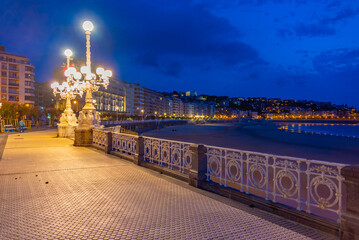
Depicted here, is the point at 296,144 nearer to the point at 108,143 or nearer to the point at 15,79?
the point at 108,143

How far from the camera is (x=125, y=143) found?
10.6 metres

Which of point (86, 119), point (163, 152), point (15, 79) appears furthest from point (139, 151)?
point (15, 79)

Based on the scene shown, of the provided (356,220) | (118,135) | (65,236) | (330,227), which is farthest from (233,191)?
(118,135)

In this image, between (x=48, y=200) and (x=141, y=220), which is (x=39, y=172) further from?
(x=141, y=220)

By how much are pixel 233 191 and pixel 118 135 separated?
7.29m

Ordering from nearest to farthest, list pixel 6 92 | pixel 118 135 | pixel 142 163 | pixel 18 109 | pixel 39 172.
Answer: pixel 39 172
pixel 142 163
pixel 118 135
pixel 18 109
pixel 6 92

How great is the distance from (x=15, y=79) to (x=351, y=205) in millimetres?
85663

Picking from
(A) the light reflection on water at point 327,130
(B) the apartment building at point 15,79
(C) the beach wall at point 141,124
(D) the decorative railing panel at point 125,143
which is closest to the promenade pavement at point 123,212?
(D) the decorative railing panel at point 125,143

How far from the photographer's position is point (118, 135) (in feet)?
37.3

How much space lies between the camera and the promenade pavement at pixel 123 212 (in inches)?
143

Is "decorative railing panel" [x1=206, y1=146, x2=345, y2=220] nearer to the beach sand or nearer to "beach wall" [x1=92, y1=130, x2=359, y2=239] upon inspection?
"beach wall" [x1=92, y1=130, x2=359, y2=239]

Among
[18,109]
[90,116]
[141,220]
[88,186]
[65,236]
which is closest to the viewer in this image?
[65,236]

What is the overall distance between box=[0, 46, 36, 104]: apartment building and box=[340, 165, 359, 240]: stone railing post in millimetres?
82298

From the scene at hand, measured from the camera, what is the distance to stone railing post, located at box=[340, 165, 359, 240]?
3285 millimetres
